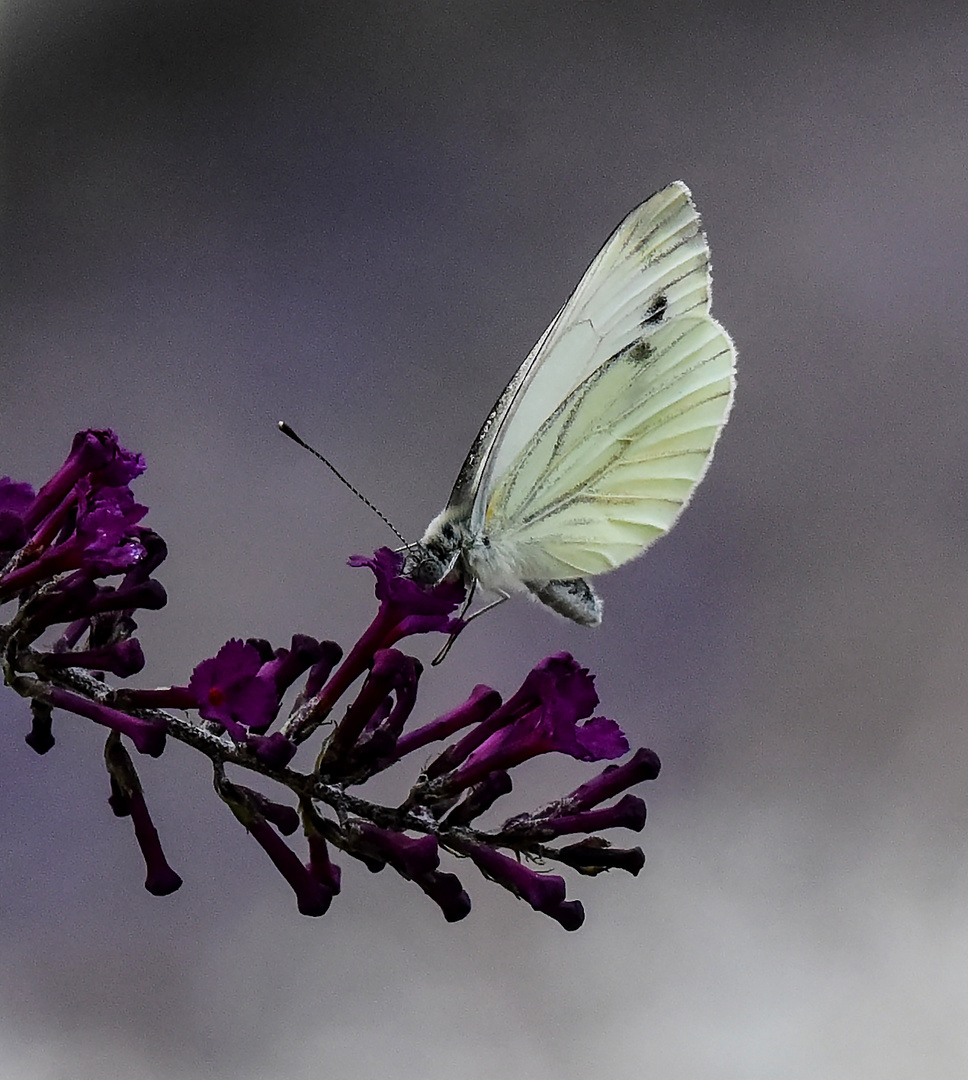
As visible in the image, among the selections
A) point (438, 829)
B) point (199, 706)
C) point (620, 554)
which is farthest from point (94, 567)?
point (620, 554)

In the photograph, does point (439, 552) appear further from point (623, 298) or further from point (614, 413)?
point (623, 298)

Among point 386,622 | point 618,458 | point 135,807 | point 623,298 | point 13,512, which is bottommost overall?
point 135,807

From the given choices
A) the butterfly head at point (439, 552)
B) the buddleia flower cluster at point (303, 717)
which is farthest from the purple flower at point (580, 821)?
the butterfly head at point (439, 552)

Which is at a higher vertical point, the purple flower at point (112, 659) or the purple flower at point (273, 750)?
the purple flower at point (273, 750)

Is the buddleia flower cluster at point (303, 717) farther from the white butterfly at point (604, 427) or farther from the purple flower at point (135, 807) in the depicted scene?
the white butterfly at point (604, 427)

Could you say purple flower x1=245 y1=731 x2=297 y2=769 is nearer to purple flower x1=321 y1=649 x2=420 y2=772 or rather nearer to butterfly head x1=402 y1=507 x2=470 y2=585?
purple flower x1=321 y1=649 x2=420 y2=772

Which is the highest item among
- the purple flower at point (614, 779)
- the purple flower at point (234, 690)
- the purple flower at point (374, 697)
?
the purple flower at point (614, 779)

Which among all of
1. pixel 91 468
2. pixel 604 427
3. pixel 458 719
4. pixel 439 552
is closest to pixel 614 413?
pixel 604 427

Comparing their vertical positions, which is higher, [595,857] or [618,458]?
[618,458]

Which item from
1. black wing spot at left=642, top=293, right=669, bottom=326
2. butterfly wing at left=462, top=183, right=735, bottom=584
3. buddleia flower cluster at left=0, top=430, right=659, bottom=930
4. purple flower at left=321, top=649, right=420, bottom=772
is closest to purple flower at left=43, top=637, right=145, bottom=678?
buddleia flower cluster at left=0, top=430, right=659, bottom=930
